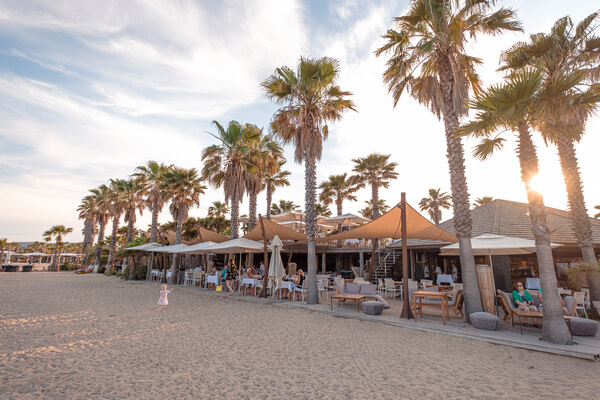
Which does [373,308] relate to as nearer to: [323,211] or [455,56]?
[455,56]

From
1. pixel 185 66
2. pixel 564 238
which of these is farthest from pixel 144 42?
pixel 564 238

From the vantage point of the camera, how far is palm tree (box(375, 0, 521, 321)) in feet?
23.6

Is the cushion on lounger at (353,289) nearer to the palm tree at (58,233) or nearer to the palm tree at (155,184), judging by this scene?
the palm tree at (155,184)

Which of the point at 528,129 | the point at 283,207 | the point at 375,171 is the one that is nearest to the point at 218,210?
the point at 283,207

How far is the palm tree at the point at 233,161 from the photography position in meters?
16.8

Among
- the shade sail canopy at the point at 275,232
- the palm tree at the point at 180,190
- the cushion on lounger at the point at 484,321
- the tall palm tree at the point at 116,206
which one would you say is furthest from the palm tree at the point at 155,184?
the cushion on lounger at the point at 484,321

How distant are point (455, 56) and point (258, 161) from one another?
12.2 metres

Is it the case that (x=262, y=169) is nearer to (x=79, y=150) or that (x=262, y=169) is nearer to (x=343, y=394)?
(x=79, y=150)

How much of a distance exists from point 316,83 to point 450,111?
495 cm

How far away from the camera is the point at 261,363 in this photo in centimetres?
432

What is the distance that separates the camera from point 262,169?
60.8 feet

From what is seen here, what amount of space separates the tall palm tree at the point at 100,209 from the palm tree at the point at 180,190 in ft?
57.5

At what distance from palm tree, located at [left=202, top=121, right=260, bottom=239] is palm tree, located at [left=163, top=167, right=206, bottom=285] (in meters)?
3.93

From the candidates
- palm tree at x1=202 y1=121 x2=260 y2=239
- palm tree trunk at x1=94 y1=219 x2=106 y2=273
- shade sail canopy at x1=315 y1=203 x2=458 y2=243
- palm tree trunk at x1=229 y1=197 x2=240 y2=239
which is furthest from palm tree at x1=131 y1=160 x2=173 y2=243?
shade sail canopy at x1=315 y1=203 x2=458 y2=243
